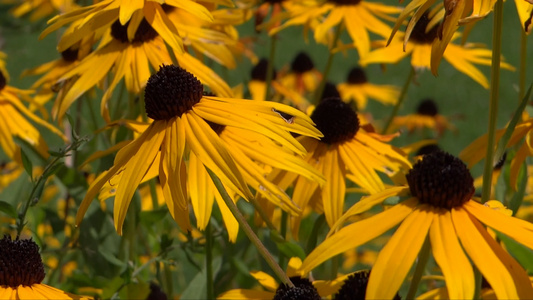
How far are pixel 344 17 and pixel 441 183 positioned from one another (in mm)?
972

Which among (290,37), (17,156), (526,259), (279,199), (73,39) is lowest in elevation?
(526,259)

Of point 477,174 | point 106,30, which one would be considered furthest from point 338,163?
point 477,174

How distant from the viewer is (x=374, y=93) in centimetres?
342

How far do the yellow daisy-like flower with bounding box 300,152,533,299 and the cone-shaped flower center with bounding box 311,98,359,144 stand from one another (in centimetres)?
→ 37

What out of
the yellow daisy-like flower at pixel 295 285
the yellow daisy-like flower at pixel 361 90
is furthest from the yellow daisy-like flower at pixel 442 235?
the yellow daisy-like flower at pixel 361 90

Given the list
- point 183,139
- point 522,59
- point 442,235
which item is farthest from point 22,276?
Answer: point 522,59

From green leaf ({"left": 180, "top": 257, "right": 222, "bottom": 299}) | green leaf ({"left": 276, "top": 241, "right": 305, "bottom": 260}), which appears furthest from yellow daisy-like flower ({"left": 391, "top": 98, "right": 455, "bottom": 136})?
green leaf ({"left": 276, "top": 241, "right": 305, "bottom": 260})

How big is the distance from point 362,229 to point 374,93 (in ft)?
8.14

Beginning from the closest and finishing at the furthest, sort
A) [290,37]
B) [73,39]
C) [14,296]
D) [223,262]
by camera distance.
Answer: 1. [14,296]
2. [73,39]
3. [223,262]
4. [290,37]

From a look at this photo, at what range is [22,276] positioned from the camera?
1.09 m

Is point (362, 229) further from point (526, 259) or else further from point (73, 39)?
point (73, 39)

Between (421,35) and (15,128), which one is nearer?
(15,128)

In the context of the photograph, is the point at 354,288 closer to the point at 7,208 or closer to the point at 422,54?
the point at 7,208

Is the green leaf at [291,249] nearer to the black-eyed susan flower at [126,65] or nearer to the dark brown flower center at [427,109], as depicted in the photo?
the black-eyed susan flower at [126,65]
